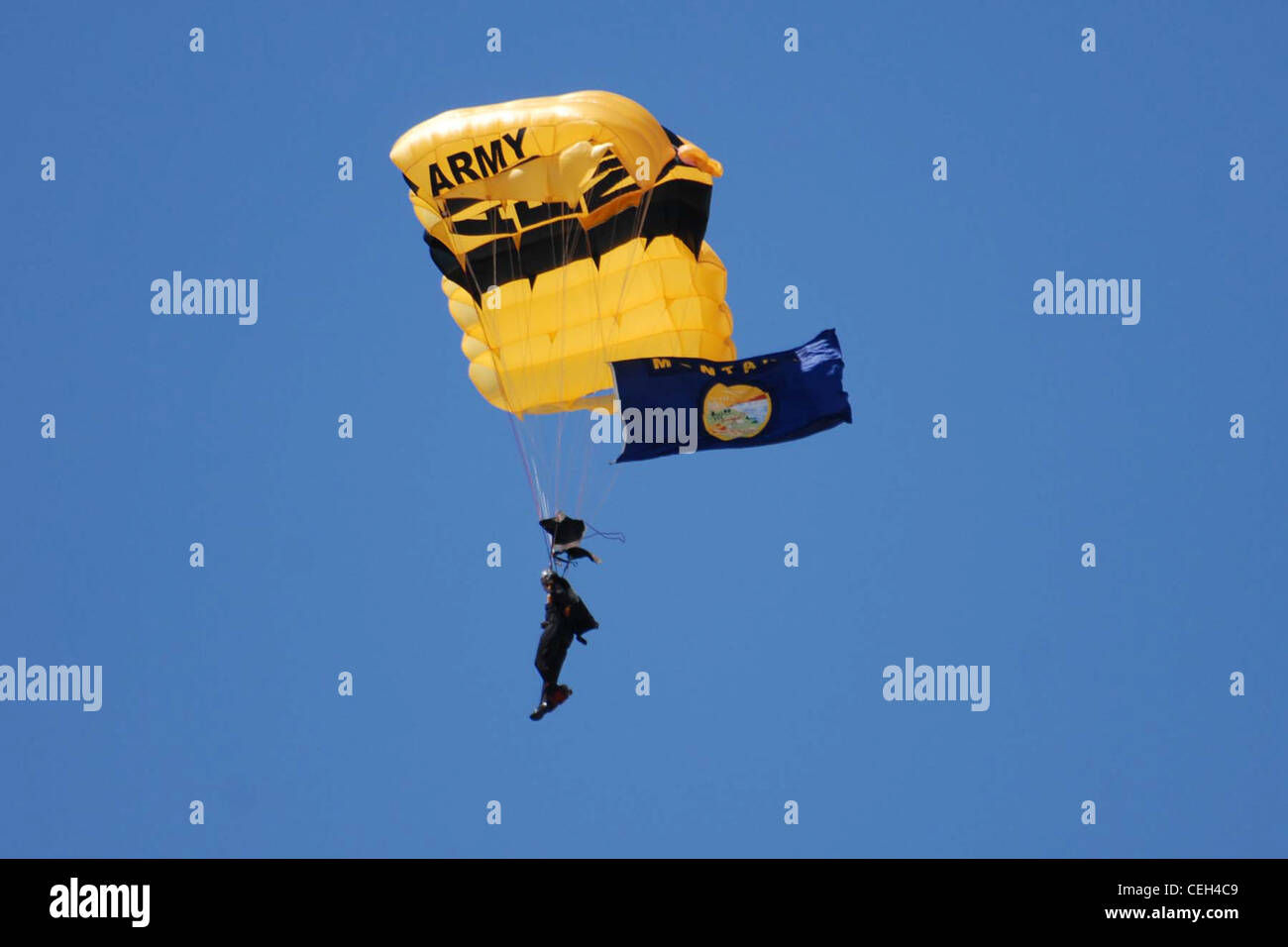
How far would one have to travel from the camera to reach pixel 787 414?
24562 millimetres

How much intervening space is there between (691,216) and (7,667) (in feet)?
39.7

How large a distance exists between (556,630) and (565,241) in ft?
15.5

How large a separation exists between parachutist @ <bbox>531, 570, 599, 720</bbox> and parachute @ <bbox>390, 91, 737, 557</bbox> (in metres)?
1.27

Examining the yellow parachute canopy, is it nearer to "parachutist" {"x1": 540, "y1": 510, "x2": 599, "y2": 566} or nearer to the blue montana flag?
the blue montana flag

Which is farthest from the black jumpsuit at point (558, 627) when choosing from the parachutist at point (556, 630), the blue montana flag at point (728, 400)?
the blue montana flag at point (728, 400)

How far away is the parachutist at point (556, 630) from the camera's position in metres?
23.1

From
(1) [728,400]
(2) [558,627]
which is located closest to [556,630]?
(2) [558,627]

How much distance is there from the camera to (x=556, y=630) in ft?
75.7

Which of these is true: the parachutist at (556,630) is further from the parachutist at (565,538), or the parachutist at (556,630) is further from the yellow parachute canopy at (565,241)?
the yellow parachute canopy at (565,241)

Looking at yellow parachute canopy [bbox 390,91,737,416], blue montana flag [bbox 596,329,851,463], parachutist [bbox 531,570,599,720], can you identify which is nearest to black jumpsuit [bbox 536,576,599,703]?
parachutist [bbox 531,570,599,720]

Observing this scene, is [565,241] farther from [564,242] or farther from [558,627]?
[558,627]

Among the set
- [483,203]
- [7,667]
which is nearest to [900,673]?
[483,203]

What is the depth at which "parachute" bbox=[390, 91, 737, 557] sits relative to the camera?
2353cm
